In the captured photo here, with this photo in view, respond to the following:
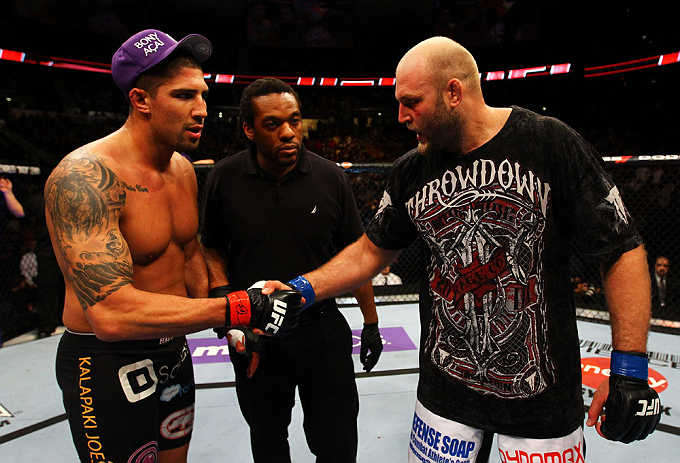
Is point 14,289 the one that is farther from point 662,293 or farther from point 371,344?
point 662,293

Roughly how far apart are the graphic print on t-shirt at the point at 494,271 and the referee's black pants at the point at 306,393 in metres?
0.67

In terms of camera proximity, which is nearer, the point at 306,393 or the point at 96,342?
the point at 96,342

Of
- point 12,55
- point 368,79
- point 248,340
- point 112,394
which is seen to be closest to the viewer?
point 112,394

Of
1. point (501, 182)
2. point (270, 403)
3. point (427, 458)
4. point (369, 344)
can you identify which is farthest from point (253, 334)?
point (501, 182)

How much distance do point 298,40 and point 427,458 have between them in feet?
47.7

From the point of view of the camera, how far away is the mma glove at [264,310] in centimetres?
145

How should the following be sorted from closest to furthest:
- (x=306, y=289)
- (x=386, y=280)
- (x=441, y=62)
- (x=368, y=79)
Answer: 1. (x=441, y=62)
2. (x=306, y=289)
3. (x=386, y=280)
4. (x=368, y=79)

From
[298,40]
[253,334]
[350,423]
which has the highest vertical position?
[298,40]

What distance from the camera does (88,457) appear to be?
1.40 m

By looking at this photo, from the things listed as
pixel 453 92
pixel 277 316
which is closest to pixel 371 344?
pixel 277 316

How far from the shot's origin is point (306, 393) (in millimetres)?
1913

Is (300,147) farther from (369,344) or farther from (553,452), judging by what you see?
(553,452)

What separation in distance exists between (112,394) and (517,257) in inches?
52.7

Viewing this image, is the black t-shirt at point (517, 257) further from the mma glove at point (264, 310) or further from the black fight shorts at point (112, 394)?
the black fight shorts at point (112, 394)
